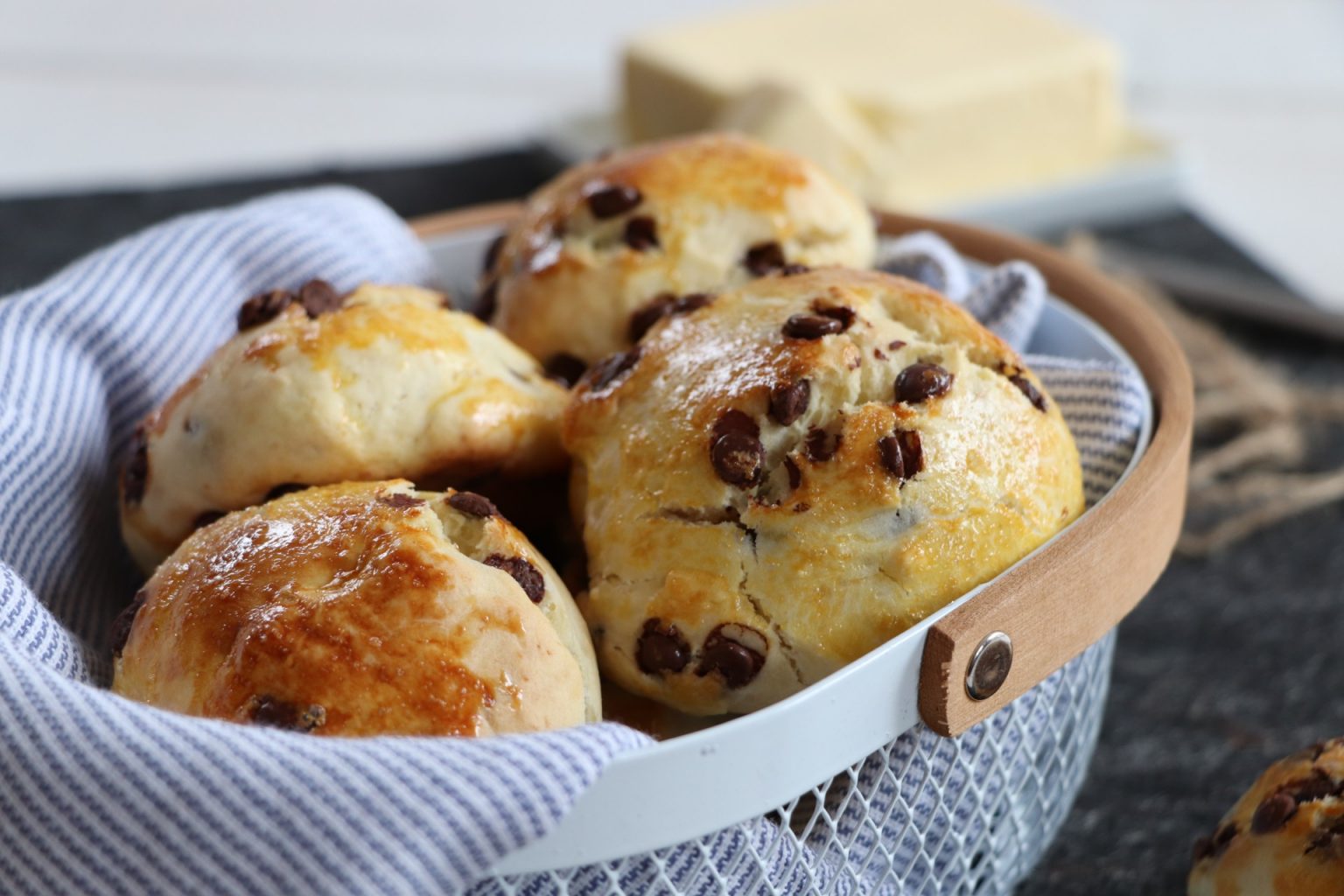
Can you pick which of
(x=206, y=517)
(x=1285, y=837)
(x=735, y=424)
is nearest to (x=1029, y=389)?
(x=735, y=424)

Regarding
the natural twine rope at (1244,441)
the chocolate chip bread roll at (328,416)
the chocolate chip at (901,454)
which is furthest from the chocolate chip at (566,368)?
the natural twine rope at (1244,441)

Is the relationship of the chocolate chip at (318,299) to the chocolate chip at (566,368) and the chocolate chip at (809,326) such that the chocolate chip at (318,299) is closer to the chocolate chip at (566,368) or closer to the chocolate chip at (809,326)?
the chocolate chip at (566,368)

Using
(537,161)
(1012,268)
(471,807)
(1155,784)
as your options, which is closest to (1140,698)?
(1155,784)

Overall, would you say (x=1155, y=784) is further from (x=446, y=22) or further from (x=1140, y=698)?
(x=446, y=22)

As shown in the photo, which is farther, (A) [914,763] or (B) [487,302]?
(B) [487,302]

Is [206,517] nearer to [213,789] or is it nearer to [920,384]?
[213,789]

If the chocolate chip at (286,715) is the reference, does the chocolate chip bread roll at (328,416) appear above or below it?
above

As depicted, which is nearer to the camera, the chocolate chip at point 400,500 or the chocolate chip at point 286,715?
the chocolate chip at point 286,715
